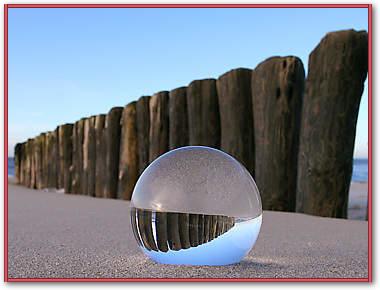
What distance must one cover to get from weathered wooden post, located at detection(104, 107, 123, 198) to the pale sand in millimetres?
2894

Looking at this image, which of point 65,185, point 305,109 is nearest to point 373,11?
point 305,109

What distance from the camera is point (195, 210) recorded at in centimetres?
170

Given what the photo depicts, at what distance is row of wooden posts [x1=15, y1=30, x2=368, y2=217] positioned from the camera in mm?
3869

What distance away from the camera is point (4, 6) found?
7.20 ft

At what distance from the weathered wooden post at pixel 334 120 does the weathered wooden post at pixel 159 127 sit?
90.7 inches

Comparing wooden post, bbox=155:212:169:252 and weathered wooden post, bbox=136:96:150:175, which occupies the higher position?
weathered wooden post, bbox=136:96:150:175

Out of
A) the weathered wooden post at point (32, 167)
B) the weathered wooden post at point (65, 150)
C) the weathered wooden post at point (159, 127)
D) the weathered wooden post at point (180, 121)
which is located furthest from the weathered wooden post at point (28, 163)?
the weathered wooden post at point (180, 121)

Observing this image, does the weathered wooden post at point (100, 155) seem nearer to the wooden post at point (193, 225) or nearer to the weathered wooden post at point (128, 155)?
the weathered wooden post at point (128, 155)

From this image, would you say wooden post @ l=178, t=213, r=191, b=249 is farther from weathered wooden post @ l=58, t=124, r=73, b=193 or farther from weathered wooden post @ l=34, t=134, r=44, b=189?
weathered wooden post @ l=34, t=134, r=44, b=189

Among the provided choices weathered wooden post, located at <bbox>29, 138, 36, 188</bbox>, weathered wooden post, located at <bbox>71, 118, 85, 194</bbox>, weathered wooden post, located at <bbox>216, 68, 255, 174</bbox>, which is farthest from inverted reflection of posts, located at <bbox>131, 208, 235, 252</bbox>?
weathered wooden post, located at <bbox>29, 138, 36, 188</bbox>

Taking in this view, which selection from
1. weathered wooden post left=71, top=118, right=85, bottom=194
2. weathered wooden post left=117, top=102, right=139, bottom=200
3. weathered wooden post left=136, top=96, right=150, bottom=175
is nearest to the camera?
weathered wooden post left=136, top=96, right=150, bottom=175

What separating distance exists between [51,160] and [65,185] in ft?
4.67

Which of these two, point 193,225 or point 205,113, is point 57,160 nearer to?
point 205,113

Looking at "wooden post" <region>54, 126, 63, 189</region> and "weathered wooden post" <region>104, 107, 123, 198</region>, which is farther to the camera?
"wooden post" <region>54, 126, 63, 189</region>
